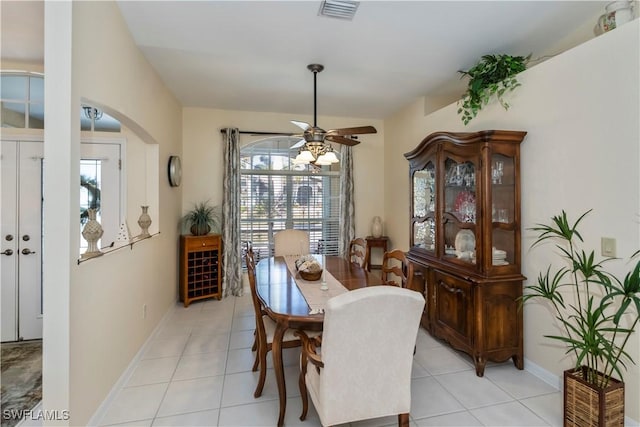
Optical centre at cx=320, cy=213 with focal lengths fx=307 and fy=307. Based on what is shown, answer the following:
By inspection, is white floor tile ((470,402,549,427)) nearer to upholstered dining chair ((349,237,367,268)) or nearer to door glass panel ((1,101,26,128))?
upholstered dining chair ((349,237,367,268))

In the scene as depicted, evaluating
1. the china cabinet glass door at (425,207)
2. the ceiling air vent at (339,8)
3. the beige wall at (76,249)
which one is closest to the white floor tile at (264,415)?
the beige wall at (76,249)

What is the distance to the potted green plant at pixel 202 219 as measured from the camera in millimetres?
4402

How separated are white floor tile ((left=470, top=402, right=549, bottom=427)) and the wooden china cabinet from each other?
0.39 m

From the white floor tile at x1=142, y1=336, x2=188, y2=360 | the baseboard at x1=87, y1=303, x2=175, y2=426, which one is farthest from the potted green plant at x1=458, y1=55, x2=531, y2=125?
the baseboard at x1=87, y1=303, x2=175, y2=426

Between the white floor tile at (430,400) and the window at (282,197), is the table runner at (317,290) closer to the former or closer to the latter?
the white floor tile at (430,400)

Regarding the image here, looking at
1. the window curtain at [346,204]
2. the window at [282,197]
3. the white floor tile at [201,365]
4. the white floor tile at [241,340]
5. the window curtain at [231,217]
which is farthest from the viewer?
the window curtain at [346,204]

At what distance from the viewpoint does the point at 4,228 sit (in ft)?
9.72

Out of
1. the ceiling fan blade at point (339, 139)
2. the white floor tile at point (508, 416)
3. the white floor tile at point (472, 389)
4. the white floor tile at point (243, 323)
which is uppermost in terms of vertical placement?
the ceiling fan blade at point (339, 139)

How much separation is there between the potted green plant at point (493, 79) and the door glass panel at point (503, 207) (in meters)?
0.58

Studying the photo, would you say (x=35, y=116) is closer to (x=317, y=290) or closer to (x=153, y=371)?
(x=153, y=371)

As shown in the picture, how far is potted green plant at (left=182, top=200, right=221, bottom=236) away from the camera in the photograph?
4.40 m

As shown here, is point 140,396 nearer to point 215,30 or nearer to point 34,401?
point 34,401

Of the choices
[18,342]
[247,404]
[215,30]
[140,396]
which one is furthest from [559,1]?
[18,342]

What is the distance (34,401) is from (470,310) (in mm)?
3330
